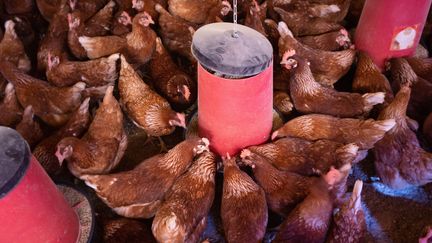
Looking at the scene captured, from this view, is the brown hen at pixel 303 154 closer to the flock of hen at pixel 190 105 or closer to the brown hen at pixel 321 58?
the flock of hen at pixel 190 105

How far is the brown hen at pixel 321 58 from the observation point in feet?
10.2

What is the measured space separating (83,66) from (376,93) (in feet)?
6.98

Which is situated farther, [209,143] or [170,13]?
[170,13]

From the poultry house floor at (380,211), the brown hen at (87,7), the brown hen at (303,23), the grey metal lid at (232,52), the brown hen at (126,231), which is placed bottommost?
the poultry house floor at (380,211)

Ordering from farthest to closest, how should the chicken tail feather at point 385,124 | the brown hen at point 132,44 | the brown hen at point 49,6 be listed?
the brown hen at point 49,6 → the brown hen at point 132,44 → the chicken tail feather at point 385,124

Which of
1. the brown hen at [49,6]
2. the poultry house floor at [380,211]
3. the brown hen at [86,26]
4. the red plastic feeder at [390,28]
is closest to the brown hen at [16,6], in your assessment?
the brown hen at [49,6]

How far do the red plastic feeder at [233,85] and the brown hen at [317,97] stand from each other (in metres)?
0.38

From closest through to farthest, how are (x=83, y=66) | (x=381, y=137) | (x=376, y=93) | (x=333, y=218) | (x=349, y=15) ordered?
(x=333, y=218), (x=381, y=137), (x=376, y=93), (x=83, y=66), (x=349, y=15)

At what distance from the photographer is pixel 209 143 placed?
2.68m

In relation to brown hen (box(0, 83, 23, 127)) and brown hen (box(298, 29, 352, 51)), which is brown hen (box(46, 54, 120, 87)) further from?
brown hen (box(298, 29, 352, 51))

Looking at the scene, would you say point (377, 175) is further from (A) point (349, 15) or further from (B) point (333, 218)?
(A) point (349, 15)

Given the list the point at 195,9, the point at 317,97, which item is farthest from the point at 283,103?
the point at 195,9

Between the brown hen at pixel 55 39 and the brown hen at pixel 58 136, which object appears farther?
the brown hen at pixel 55 39

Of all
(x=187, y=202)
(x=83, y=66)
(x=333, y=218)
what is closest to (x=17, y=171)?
(x=187, y=202)
